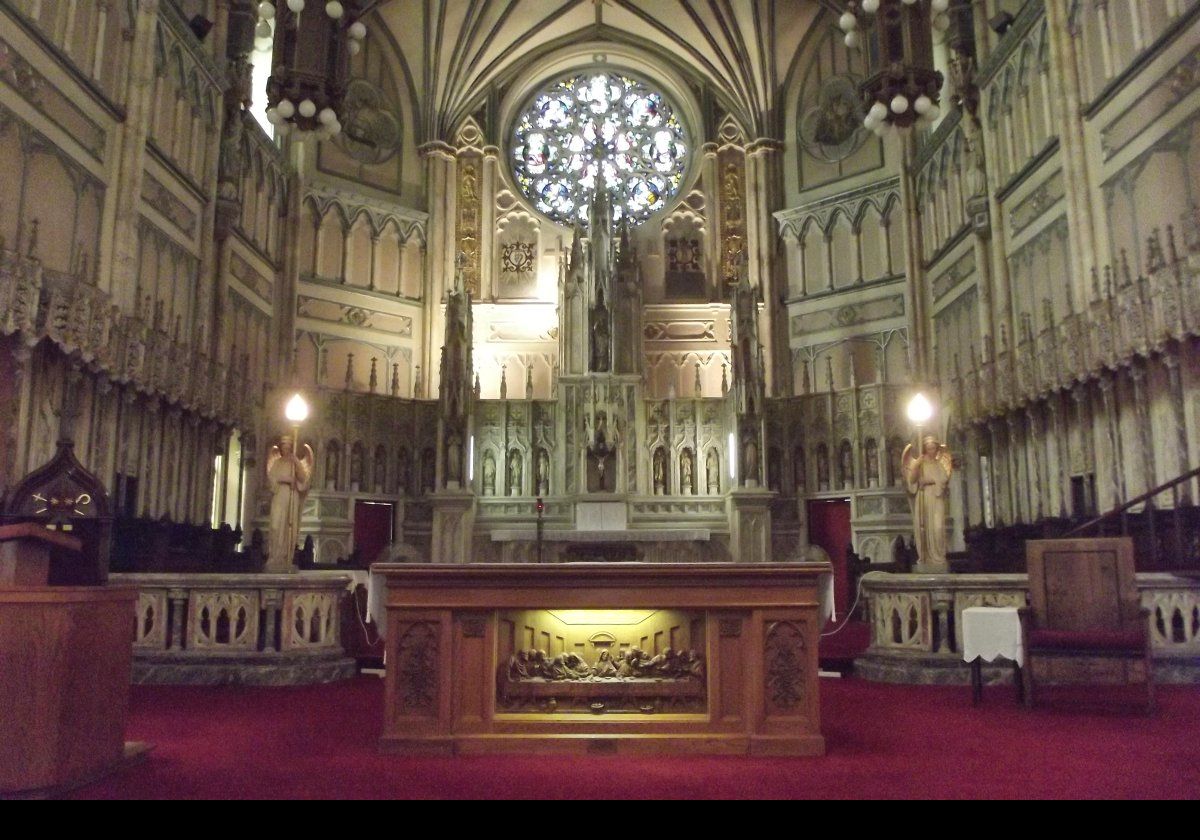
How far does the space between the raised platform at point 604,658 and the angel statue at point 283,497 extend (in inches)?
185

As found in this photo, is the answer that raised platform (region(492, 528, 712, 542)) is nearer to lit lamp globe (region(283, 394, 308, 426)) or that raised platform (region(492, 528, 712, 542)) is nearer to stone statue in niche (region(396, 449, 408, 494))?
stone statue in niche (region(396, 449, 408, 494))

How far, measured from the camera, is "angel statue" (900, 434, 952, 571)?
9883 mm

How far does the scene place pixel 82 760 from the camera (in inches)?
177

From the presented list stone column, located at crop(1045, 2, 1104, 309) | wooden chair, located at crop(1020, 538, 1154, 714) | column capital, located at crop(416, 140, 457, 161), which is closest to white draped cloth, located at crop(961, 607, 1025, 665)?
wooden chair, located at crop(1020, 538, 1154, 714)

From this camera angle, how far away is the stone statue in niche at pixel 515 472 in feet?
66.5

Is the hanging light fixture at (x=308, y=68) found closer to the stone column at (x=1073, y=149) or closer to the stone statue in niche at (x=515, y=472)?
the stone column at (x=1073, y=149)

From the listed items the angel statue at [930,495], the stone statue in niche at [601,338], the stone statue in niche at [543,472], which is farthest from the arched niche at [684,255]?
the angel statue at [930,495]

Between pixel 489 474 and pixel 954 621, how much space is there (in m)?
12.8

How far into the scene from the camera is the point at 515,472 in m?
20.4

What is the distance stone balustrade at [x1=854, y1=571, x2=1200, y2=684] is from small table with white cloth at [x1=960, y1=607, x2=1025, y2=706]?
1391 mm

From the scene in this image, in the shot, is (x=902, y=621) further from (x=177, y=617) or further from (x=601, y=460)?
(x=601, y=460)

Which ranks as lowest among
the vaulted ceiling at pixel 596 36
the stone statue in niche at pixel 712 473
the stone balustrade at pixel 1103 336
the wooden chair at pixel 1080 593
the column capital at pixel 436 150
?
the wooden chair at pixel 1080 593

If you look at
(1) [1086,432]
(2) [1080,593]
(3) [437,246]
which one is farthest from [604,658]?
(3) [437,246]
